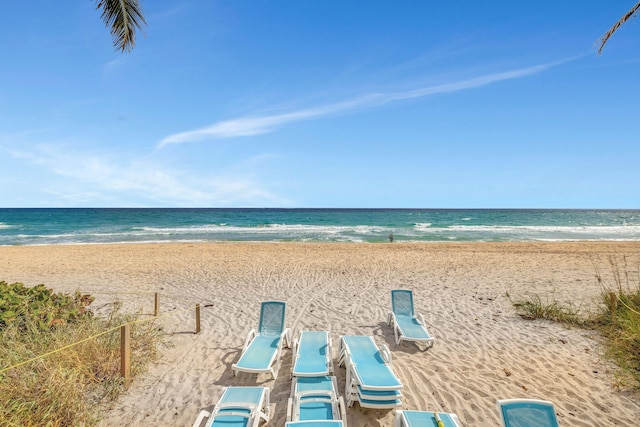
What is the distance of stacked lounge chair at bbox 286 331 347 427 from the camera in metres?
→ 3.68

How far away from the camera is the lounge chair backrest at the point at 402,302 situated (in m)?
7.37

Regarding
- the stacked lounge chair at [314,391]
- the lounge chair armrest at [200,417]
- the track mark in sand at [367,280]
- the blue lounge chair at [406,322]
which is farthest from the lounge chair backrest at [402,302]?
the lounge chair armrest at [200,417]

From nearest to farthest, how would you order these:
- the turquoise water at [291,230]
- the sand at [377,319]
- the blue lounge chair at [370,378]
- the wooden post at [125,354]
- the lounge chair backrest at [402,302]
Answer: the blue lounge chair at [370,378], the sand at [377,319], the wooden post at [125,354], the lounge chair backrest at [402,302], the turquoise water at [291,230]

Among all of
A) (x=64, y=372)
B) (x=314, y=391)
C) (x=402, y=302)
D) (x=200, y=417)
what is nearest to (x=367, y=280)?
(x=402, y=302)

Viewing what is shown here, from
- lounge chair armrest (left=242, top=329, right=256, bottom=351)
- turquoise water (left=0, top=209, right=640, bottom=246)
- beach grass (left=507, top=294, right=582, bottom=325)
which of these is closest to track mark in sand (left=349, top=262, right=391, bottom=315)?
lounge chair armrest (left=242, top=329, right=256, bottom=351)

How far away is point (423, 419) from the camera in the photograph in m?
3.48

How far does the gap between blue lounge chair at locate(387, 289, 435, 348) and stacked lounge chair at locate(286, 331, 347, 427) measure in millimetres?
1640

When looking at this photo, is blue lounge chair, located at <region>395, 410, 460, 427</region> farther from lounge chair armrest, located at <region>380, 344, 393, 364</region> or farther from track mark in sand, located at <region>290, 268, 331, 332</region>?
track mark in sand, located at <region>290, 268, 331, 332</region>

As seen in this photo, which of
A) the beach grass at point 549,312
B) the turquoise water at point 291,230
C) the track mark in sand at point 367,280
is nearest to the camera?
the beach grass at point 549,312

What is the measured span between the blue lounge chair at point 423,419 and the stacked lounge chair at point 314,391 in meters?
0.60

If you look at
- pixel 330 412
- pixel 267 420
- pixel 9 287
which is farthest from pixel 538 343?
pixel 9 287

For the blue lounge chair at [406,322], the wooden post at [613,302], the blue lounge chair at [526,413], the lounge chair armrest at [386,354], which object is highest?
the wooden post at [613,302]

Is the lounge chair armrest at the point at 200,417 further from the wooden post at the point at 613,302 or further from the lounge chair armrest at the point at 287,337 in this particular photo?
the wooden post at the point at 613,302

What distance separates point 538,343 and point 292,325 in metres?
4.76
